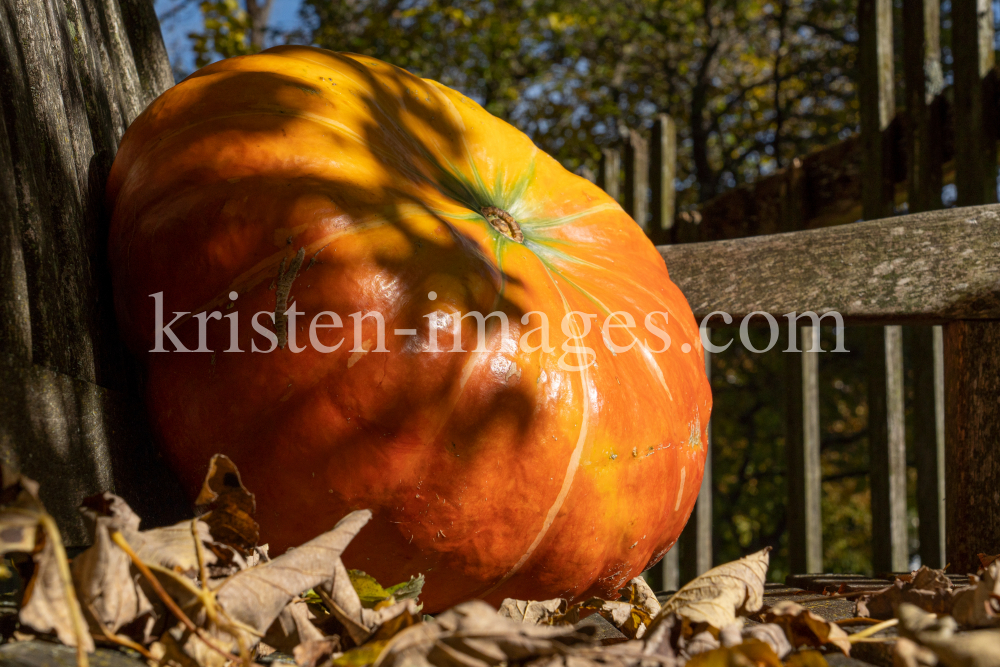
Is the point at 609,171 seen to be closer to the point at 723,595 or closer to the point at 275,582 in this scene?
the point at 723,595

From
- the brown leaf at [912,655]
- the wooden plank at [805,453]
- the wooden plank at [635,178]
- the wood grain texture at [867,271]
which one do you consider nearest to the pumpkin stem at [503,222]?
the wood grain texture at [867,271]

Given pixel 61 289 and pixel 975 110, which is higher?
pixel 975 110

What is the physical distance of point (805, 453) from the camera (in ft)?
9.75

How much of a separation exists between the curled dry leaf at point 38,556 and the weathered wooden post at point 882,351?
98.7 inches

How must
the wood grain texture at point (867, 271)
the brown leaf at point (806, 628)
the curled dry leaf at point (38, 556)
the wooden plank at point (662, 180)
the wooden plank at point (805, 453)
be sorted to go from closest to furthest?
the curled dry leaf at point (38, 556)
the brown leaf at point (806, 628)
the wood grain texture at point (867, 271)
the wooden plank at point (805, 453)
the wooden plank at point (662, 180)

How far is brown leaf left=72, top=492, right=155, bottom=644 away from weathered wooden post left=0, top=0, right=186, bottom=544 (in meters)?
0.30

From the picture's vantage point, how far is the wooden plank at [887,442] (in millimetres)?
2625

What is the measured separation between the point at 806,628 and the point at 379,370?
0.64 metres

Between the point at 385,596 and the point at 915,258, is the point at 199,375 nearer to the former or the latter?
the point at 385,596

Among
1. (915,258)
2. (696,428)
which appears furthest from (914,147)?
(696,428)

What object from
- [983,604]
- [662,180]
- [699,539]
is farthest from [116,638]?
[662,180]

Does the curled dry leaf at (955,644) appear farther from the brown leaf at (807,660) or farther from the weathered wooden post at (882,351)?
the weathered wooden post at (882,351)

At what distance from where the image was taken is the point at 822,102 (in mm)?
7801

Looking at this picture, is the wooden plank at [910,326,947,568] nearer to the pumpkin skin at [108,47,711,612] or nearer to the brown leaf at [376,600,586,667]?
the pumpkin skin at [108,47,711,612]
